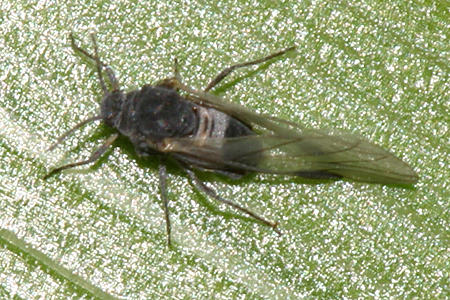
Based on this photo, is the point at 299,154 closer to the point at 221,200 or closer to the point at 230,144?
the point at 230,144

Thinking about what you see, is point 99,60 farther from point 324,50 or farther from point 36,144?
point 324,50

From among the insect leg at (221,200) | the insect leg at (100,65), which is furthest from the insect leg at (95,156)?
the insect leg at (221,200)

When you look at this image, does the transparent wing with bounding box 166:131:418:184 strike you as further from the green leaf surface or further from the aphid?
the green leaf surface

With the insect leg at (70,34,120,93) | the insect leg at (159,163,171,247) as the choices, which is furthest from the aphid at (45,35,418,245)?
the insect leg at (70,34,120,93)

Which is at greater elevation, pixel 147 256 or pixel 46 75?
pixel 46 75

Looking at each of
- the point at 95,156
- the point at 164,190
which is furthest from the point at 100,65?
the point at 164,190

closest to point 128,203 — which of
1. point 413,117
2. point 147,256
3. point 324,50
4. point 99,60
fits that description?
point 147,256
